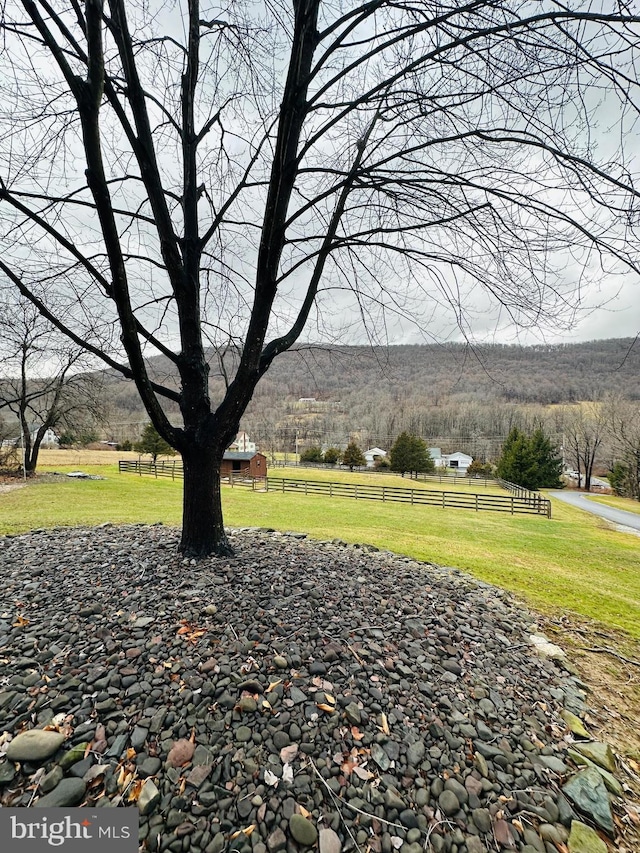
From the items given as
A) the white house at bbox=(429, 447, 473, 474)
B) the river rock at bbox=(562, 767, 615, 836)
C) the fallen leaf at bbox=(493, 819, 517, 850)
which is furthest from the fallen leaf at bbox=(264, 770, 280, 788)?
the white house at bbox=(429, 447, 473, 474)

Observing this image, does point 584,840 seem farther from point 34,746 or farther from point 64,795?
point 34,746

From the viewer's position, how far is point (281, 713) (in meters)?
1.97

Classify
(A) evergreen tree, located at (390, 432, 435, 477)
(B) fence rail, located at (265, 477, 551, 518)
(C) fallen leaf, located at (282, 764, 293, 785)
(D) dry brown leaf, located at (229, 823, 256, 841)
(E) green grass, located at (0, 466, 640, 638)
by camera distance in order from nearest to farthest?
1. (D) dry brown leaf, located at (229, 823, 256, 841)
2. (C) fallen leaf, located at (282, 764, 293, 785)
3. (E) green grass, located at (0, 466, 640, 638)
4. (B) fence rail, located at (265, 477, 551, 518)
5. (A) evergreen tree, located at (390, 432, 435, 477)

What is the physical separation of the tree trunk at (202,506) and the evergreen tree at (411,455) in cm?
3322

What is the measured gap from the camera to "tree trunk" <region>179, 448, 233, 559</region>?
A: 3.77m

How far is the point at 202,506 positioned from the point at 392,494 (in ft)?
55.3

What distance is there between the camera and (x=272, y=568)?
11.9 ft

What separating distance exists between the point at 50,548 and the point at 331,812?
4337 mm

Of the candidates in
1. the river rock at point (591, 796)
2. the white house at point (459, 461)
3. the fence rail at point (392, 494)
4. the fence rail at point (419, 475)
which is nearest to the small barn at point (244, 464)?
the fence rail at point (392, 494)

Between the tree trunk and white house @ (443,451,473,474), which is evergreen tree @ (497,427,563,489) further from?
the tree trunk

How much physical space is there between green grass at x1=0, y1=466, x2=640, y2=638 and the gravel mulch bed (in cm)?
154

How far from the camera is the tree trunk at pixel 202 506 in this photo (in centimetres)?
377

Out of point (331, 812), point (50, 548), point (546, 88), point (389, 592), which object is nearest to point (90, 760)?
point (331, 812)

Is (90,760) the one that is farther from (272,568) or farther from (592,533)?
(592,533)
